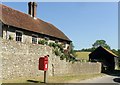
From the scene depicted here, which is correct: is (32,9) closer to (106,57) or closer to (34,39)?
(34,39)

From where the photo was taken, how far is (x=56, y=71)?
2778cm

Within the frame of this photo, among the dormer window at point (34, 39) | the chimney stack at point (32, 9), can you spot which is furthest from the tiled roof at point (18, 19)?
the chimney stack at point (32, 9)

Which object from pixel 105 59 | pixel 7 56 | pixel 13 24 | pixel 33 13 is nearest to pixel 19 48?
pixel 7 56

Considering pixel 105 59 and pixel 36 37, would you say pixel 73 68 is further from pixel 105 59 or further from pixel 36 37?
pixel 105 59

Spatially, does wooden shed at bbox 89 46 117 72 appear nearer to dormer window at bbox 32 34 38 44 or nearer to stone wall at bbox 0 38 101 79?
dormer window at bbox 32 34 38 44

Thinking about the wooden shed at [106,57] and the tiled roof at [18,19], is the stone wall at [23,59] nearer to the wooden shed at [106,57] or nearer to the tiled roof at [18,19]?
the tiled roof at [18,19]

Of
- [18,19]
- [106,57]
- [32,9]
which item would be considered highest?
[32,9]

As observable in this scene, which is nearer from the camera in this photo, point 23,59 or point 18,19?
point 23,59

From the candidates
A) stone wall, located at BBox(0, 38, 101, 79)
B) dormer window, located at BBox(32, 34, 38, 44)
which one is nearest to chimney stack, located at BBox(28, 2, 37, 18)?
dormer window, located at BBox(32, 34, 38, 44)

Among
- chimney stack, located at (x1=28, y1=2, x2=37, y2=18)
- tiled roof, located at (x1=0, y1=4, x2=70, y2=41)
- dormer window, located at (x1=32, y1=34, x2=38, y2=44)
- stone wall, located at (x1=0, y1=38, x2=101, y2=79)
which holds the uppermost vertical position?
chimney stack, located at (x1=28, y1=2, x2=37, y2=18)

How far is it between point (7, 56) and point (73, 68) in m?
14.8

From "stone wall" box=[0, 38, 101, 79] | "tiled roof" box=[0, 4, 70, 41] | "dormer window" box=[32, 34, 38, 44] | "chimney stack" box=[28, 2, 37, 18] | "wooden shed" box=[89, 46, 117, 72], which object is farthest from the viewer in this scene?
"wooden shed" box=[89, 46, 117, 72]

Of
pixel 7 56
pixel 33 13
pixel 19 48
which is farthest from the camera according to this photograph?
pixel 33 13

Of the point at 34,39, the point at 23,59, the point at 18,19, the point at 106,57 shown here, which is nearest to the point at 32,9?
the point at 18,19
